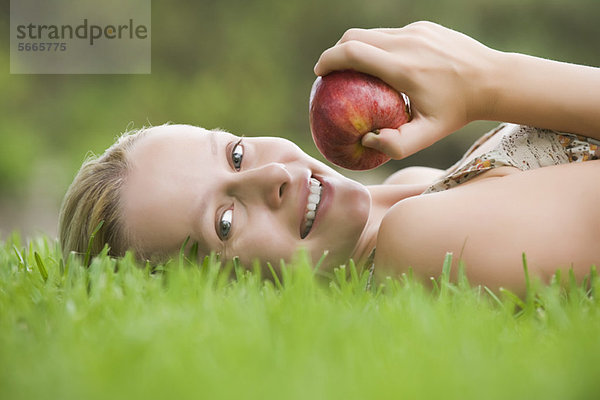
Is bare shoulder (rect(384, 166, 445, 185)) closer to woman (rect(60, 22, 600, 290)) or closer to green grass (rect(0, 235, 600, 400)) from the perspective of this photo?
woman (rect(60, 22, 600, 290))

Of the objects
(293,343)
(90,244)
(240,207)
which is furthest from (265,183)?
(293,343)

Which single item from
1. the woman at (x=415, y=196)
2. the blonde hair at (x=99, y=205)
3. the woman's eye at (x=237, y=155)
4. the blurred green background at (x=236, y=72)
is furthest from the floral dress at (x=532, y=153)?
the blurred green background at (x=236, y=72)

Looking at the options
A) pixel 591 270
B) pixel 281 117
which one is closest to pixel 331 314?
pixel 591 270

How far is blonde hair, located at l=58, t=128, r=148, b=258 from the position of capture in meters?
2.28

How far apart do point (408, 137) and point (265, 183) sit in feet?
1.59

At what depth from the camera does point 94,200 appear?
92.6 inches

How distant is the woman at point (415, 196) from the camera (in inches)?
70.9

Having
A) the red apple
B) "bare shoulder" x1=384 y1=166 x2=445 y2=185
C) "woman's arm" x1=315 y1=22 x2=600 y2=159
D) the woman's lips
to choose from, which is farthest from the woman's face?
"bare shoulder" x1=384 y1=166 x2=445 y2=185

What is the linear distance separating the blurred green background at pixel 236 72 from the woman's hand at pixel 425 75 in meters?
6.89

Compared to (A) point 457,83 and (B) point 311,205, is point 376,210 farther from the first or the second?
(A) point 457,83

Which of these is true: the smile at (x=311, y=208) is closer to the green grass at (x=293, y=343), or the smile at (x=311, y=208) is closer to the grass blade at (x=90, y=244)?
the green grass at (x=293, y=343)

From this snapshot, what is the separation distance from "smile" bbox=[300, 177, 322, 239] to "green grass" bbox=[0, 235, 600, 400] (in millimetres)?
469

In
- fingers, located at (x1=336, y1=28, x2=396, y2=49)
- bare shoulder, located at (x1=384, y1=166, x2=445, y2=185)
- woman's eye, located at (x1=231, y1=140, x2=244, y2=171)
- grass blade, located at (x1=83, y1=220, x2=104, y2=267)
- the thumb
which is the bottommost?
grass blade, located at (x1=83, y1=220, x2=104, y2=267)

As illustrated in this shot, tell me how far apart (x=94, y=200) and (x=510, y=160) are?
1.34 m
